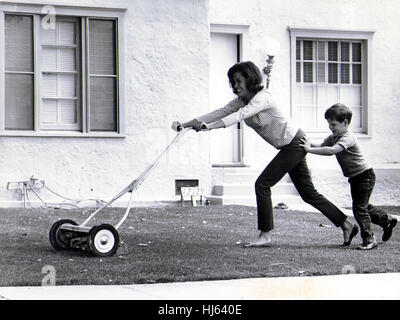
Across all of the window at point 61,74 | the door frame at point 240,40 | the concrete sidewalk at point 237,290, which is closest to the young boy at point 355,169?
the concrete sidewalk at point 237,290

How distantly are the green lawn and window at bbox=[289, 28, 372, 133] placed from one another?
4959mm

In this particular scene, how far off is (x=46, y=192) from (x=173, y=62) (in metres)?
3.08

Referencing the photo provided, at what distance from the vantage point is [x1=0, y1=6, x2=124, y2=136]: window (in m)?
14.2

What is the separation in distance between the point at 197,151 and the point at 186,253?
6.38 m

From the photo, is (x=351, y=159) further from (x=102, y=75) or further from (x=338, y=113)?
(x=102, y=75)

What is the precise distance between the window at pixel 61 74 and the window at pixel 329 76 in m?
4.02

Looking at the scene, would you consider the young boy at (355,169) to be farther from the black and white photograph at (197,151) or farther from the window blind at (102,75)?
the window blind at (102,75)

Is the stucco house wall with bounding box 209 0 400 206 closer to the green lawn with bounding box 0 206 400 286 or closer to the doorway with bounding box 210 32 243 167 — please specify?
the doorway with bounding box 210 32 243 167

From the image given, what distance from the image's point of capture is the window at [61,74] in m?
14.2

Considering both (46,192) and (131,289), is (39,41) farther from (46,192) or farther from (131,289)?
(131,289)

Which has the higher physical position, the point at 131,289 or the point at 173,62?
the point at 173,62
